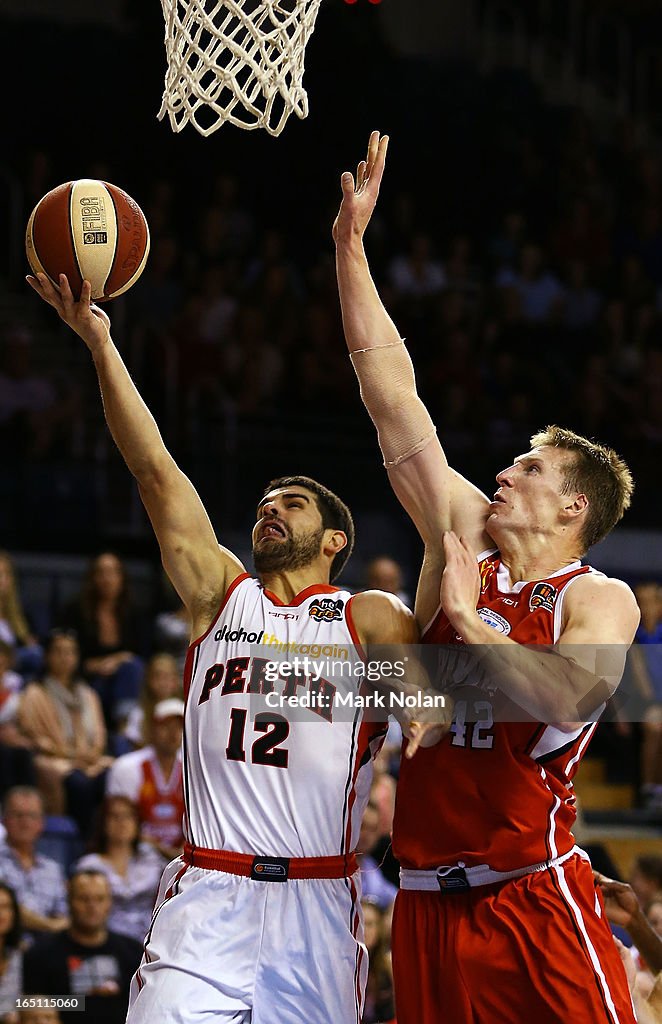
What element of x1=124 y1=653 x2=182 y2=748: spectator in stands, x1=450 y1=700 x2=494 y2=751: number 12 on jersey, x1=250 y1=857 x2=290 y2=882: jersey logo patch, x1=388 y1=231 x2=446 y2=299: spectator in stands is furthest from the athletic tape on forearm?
x1=388 y1=231 x2=446 y2=299: spectator in stands

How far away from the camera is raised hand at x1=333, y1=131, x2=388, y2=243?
4250 mm

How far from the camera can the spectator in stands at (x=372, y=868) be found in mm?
6873

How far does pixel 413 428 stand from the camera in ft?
13.8

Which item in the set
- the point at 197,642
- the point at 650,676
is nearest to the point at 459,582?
the point at 197,642

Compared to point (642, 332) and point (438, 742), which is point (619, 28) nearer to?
point (642, 332)

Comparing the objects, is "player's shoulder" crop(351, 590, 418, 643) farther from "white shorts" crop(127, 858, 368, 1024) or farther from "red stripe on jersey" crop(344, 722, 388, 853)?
"white shorts" crop(127, 858, 368, 1024)

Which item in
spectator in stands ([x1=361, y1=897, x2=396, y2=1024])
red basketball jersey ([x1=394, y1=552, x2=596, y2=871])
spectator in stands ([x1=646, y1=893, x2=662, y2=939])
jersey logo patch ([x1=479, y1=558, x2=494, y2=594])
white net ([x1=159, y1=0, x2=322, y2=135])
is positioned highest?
white net ([x1=159, y1=0, x2=322, y2=135])

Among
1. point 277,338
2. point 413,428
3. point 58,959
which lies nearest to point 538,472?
point 413,428

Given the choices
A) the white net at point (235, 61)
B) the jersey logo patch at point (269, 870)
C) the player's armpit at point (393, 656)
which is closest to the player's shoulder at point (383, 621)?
the player's armpit at point (393, 656)

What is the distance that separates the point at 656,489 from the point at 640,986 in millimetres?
5583

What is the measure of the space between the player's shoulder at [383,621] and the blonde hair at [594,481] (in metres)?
0.60

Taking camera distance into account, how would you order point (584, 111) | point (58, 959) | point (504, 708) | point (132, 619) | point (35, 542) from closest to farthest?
point (504, 708), point (58, 959), point (132, 619), point (35, 542), point (584, 111)

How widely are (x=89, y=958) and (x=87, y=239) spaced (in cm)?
347

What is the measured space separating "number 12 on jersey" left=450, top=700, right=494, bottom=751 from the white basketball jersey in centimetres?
28
